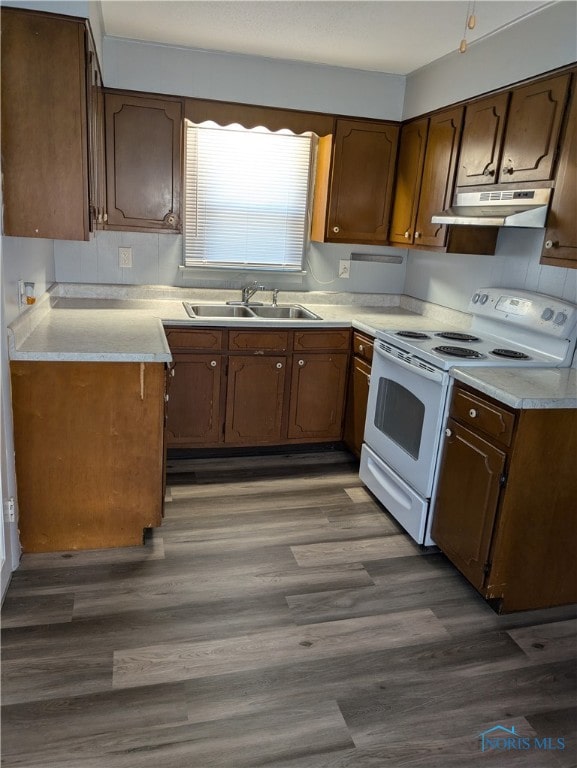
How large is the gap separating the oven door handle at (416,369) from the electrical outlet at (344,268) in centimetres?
115

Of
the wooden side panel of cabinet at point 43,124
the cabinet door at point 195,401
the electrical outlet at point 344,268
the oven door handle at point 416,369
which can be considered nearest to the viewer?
the wooden side panel of cabinet at point 43,124

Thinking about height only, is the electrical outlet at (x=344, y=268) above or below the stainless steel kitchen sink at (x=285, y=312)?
above

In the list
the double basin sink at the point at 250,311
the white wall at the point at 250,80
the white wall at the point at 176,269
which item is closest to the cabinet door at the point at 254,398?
the double basin sink at the point at 250,311

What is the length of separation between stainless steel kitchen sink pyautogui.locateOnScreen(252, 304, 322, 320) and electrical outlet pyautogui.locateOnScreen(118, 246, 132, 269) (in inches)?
34.3

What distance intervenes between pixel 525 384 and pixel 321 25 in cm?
204

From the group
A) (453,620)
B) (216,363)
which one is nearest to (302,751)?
(453,620)

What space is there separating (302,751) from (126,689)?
593 mm

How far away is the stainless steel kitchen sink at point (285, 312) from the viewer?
370 cm

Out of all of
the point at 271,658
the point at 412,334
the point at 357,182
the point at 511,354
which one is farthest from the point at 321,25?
the point at 271,658

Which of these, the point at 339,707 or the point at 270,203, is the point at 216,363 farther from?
the point at 339,707

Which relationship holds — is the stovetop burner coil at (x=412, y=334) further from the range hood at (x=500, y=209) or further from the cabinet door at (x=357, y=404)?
A: the range hood at (x=500, y=209)

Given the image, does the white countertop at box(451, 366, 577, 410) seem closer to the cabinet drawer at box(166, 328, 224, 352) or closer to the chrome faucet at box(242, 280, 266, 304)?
the cabinet drawer at box(166, 328, 224, 352)

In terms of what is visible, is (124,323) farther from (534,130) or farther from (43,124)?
(534,130)

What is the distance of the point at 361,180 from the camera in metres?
3.62
